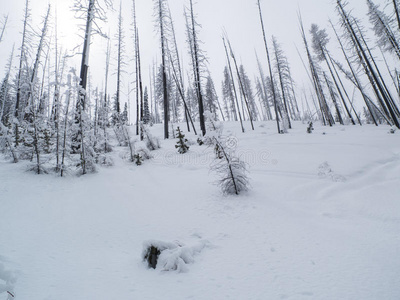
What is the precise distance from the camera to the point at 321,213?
307 centimetres

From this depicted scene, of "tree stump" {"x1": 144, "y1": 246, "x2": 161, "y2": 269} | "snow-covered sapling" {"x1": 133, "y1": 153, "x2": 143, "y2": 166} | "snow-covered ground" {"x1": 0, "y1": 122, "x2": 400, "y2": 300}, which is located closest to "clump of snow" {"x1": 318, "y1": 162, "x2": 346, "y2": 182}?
"snow-covered ground" {"x1": 0, "y1": 122, "x2": 400, "y2": 300}

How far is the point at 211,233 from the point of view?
2.75 m

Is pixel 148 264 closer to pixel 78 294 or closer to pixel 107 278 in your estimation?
pixel 107 278

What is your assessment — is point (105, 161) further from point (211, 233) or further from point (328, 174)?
point (328, 174)

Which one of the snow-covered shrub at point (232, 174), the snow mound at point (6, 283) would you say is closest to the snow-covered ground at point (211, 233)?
the snow mound at point (6, 283)

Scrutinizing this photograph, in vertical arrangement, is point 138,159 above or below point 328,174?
above

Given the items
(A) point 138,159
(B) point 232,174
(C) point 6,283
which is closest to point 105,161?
(A) point 138,159

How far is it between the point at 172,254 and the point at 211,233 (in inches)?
33.9

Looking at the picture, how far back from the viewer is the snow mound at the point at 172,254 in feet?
6.58

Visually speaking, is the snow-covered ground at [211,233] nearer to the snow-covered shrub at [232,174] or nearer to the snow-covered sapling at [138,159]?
the snow-covered shrub at [232,174]

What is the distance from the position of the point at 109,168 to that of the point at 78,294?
5.30 meters

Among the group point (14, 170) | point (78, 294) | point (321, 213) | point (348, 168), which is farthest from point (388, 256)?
point (14, 170)

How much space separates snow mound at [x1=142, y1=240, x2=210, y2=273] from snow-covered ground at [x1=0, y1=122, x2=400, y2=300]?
0.06 meters

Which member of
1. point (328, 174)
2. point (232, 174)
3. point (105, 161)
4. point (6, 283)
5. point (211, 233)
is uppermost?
point (105, 161)
